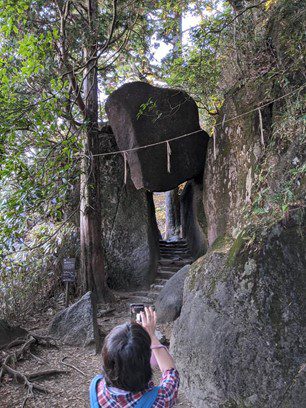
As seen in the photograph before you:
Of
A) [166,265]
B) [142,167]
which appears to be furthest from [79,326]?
[166,265]

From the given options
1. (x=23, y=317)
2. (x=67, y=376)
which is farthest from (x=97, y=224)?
(x=67, y=376)

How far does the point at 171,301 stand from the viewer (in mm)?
6195

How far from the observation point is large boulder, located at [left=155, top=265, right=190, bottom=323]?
6098 mm

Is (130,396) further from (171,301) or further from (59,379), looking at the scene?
(171,301)

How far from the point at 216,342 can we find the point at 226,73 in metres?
5.40

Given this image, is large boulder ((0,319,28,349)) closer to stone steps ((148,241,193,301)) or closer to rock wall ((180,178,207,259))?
stone steps ((148,241,193,301))

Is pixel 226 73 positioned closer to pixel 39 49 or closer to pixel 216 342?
pixel 39 49

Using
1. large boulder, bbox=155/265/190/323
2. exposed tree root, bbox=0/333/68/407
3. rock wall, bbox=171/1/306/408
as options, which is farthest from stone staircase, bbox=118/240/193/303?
rock wall, bbox=171/1/306/408

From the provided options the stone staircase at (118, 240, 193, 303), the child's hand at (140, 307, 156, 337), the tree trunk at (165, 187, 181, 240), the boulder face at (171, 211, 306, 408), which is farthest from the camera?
the tree trunk at (165, 187, 181, 240)

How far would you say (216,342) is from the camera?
3.55 meters

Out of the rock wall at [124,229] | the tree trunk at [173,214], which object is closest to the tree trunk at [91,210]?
the rock wall at [124,229]

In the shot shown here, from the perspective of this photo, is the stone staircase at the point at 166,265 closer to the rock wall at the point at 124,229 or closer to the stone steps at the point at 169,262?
the stone steps at the point at 169,262

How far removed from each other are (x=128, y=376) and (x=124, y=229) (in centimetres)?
776

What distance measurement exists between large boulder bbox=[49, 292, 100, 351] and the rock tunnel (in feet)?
9.27
